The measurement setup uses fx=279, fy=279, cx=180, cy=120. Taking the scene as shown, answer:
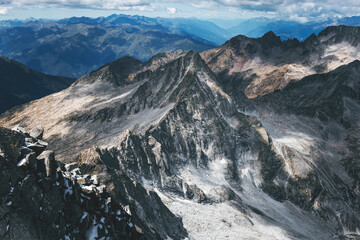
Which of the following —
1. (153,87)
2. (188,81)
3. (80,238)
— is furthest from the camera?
(153,87)

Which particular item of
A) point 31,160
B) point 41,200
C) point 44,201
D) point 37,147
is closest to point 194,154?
point 37,147

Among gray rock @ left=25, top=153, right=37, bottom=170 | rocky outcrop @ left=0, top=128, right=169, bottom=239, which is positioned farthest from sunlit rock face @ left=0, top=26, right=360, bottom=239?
gray rock @ left=25, top=153, right=37, bottom=170

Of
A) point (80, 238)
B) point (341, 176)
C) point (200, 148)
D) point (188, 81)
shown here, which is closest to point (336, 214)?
point (341, 176)

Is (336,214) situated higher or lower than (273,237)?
lower

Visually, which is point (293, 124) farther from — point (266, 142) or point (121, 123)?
point (121, 123)

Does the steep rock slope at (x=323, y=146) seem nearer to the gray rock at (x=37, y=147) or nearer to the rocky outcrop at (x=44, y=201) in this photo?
the rocky outcrop at (x=44, y=201)

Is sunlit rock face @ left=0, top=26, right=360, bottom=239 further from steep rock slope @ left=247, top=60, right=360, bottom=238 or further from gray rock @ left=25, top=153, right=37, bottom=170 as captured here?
gray rock @ left=25, top=153, right=37, bottom=170
